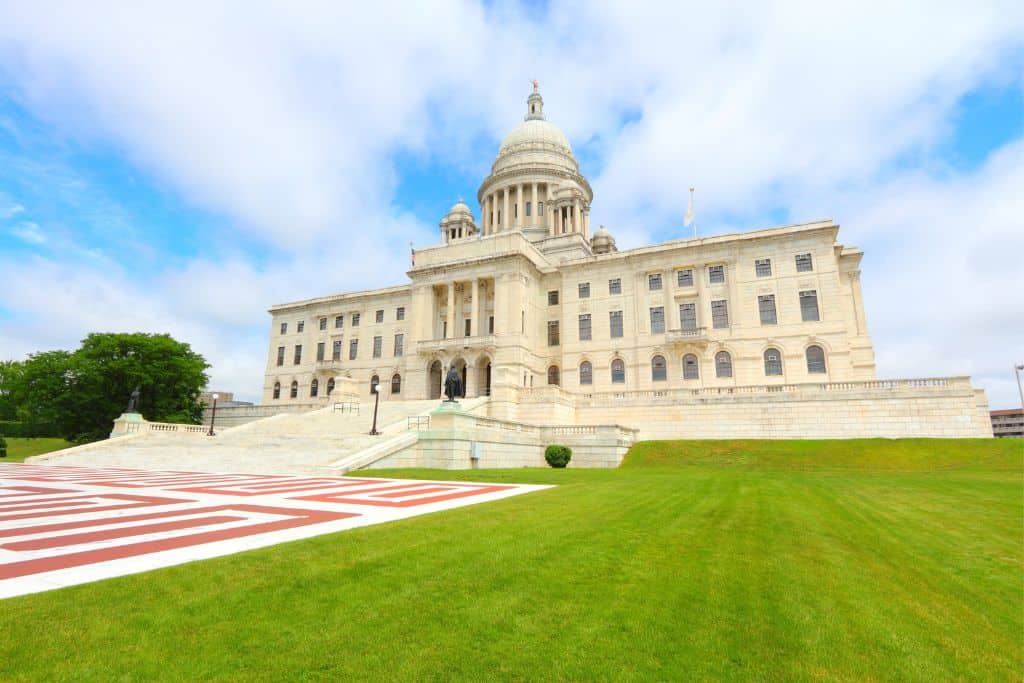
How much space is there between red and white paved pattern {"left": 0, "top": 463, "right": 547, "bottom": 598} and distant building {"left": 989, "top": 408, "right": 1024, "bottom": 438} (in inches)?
4558

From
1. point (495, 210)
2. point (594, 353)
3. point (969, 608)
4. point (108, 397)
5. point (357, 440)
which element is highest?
point (495, 210)

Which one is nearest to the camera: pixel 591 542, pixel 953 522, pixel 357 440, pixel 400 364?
pixel 591 542

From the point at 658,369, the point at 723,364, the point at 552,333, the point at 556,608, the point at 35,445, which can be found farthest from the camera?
the point at 552,333

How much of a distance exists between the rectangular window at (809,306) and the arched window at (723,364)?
6397 mm

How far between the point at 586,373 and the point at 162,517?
140 feet

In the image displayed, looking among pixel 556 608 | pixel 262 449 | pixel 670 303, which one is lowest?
pixel 556 608

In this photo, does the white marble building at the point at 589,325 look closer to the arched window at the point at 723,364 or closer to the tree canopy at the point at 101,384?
the arched window at the point at 723,364

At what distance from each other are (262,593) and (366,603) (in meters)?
1.01

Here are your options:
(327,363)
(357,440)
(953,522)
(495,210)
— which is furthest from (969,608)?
(495,210)

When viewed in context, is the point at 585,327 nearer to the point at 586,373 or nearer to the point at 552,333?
the point at 552,333

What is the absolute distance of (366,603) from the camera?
4.87m

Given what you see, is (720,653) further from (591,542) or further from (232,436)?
(232,436)

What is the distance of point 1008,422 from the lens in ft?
308

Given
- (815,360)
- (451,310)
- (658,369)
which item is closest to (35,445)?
(451,310)
